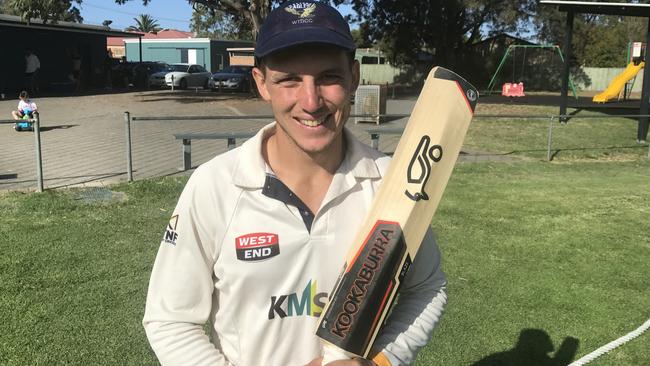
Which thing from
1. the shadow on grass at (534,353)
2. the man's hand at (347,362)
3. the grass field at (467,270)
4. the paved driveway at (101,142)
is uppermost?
the man's hand at (347,362)

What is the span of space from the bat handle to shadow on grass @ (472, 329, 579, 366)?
99.8 inches

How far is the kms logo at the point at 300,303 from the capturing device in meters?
1.68

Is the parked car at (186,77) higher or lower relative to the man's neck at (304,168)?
higher

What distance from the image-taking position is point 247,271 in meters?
1.67

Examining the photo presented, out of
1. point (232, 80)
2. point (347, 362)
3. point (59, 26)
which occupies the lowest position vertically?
point (347, 362)

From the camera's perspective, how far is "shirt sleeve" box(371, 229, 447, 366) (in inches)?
68.6

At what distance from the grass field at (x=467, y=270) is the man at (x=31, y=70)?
21.1m

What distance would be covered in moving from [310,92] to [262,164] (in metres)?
0.27

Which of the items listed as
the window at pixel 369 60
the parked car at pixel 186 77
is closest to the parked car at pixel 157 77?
the parked car at pixel 186 77

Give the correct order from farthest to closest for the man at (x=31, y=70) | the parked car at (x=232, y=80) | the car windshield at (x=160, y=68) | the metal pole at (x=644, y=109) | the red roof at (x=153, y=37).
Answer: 1. the red roof at (x=153, y=37)
2. the car windshield at (x=160, y=68)
3. the parked car at (x=232, y=80)
4. the man at (x=31, y=70)
5. the metal pole at (x=644, y=109)

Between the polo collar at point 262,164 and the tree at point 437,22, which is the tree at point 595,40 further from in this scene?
the polo collar at point 262,164

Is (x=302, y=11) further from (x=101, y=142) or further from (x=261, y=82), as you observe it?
(x=101, y=142)

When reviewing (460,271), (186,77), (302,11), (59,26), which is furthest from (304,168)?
(186,77)

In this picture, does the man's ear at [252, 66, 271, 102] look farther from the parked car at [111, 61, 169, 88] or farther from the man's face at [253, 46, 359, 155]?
the parked car at [111, 61, 169, 88]
